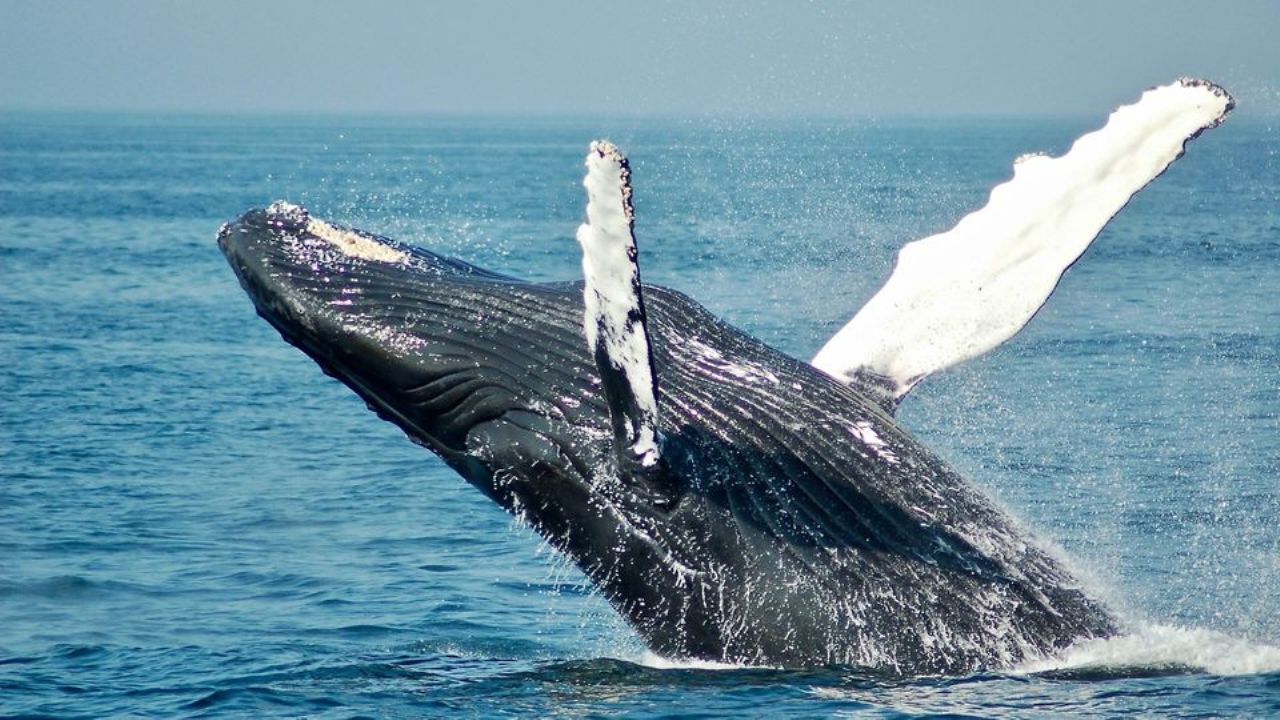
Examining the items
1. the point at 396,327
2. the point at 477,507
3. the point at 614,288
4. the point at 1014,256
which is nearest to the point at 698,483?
the point at 614,288

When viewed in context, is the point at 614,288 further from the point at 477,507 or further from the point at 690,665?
the point at 477,507

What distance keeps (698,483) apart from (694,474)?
39 millimetres

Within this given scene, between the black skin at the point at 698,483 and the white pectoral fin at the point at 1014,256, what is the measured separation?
0.69 meters

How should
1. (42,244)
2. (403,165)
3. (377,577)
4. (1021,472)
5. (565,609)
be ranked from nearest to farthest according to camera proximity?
(565,609), (377,577), (1021,472), (42,244), (403,165)

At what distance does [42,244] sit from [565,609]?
3240cm

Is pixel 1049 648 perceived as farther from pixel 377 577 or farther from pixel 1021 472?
pixel 1021 472

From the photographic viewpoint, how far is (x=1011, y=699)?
24.0 feet

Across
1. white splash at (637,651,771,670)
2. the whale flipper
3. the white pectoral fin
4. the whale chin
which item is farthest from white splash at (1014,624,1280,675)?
the whale chin

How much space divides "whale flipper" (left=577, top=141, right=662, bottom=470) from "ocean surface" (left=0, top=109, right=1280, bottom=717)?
1618mm

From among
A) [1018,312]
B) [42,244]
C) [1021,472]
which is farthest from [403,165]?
[1018,312]

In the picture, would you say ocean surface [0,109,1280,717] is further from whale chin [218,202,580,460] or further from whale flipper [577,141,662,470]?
whale flipper [577,141,662,470]

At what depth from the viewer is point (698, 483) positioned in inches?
283

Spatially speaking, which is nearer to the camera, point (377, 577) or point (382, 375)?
point (382, 375)

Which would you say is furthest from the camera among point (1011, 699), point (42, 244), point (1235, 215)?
point (1235, 215)
